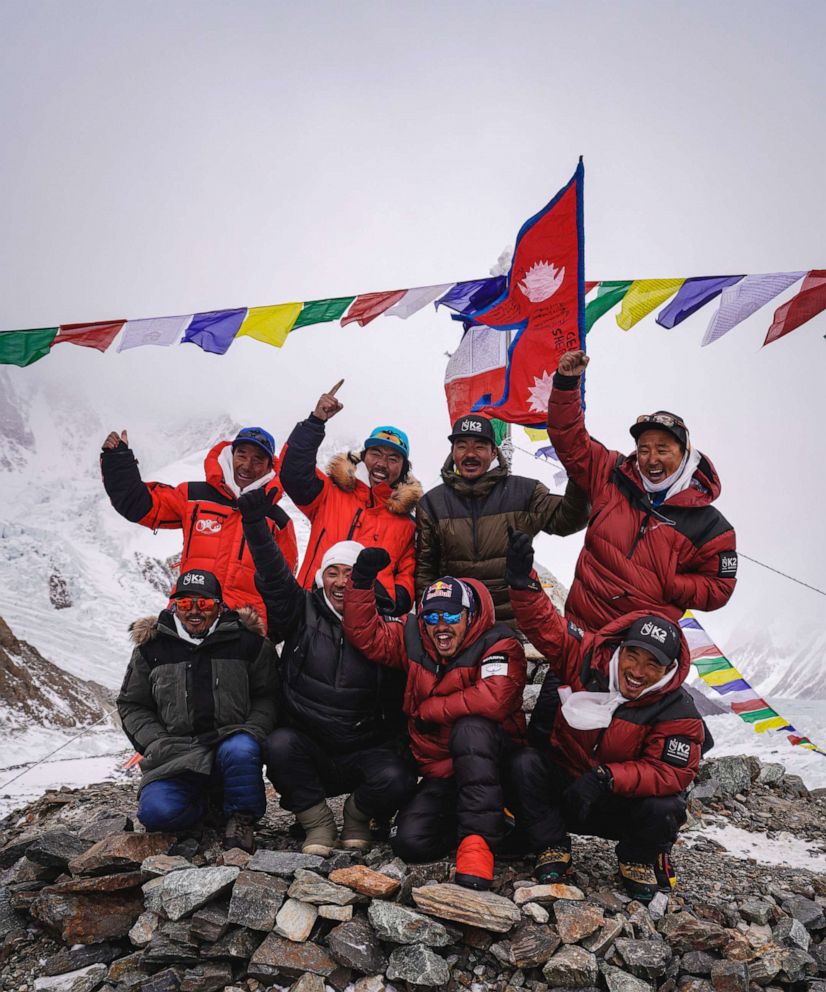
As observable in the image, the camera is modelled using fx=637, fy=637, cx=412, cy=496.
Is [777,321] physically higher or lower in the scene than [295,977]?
higher

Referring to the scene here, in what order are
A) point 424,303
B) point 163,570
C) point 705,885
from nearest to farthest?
point 705,885
point 424,303
point 163,570

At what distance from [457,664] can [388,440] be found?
182 centimetres

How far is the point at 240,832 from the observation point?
155 inches

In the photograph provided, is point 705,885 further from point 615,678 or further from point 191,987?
point 191,987

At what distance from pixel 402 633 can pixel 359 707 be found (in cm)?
56

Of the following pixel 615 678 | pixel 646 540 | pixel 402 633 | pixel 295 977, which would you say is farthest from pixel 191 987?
pixel 646 540

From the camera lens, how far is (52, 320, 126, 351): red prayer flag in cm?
726

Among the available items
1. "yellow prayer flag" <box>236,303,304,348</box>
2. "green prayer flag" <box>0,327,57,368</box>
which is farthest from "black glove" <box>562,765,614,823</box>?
"green prayer flag" <box>0,327,57,368</box>

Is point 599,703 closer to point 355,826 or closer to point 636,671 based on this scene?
point 636,671

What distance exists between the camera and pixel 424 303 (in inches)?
299

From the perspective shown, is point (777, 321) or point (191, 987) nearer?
point (191, 987)

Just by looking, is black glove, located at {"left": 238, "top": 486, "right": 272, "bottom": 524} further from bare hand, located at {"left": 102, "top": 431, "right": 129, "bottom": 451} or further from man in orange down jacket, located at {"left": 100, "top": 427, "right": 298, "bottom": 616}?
bare hand, located at {"left": 102, "top": 431, "right": 129, "bottom": 451}

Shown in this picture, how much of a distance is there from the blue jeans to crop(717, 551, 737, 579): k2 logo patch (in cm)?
311

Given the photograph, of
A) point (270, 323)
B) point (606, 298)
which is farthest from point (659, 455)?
point (270, 323)
